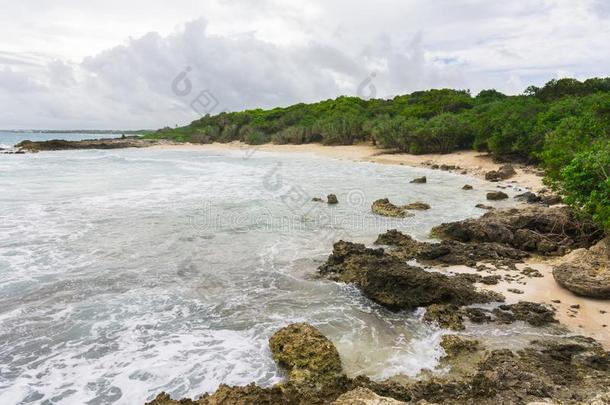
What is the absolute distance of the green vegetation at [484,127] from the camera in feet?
37.3

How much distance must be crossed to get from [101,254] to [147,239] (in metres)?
1.91

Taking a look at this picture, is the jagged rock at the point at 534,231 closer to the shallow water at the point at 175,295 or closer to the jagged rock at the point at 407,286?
the shallow water at the point at 175,295

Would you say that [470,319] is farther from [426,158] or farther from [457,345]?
[426,158]

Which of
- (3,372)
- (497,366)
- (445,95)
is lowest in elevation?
(3,372)

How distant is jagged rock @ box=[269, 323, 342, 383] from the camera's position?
257 inches

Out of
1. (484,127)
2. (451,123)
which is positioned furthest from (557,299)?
(451,123)

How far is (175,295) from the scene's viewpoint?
9.91 meters

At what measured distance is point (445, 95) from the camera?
6588 cm

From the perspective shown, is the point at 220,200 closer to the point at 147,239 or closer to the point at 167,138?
the point at 147,239

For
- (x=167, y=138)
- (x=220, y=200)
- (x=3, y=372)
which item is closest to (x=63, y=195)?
(x=220, y=200)

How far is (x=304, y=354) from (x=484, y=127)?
1328 inches

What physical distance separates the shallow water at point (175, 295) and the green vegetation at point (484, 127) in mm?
4916

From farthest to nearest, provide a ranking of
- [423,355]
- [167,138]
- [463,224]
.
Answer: [167,138] → [463,224] → [423,355]

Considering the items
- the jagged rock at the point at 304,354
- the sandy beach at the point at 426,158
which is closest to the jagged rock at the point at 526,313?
the jagged rock at the point at 304,354
